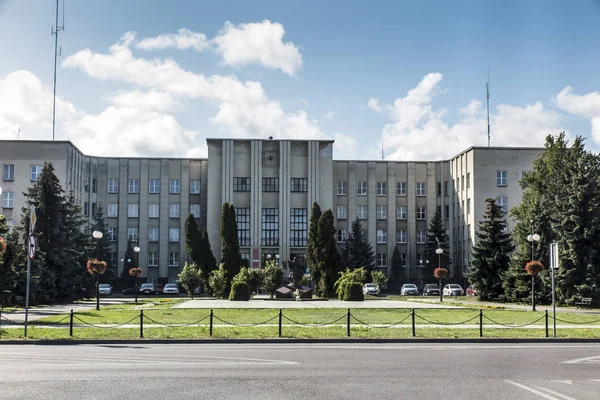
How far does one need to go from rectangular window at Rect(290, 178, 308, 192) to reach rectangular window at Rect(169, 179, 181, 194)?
15.4 metres

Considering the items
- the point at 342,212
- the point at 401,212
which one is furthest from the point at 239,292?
the point at 401,212

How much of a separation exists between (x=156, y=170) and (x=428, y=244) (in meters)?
35.4

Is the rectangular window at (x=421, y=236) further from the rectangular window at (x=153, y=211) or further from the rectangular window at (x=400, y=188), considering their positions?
the rectangular window at (x=153, y=211)

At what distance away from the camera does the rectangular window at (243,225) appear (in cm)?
8306

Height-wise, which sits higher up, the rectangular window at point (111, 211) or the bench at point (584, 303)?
the rectangular window at point (111, 211)

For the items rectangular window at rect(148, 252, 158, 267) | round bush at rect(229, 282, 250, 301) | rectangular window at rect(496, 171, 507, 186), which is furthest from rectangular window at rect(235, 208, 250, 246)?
round bush at rect(229, 282, 250, 301)

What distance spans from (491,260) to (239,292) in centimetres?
1987

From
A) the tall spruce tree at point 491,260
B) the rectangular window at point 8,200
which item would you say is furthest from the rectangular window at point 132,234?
the tall spruce tree at point 491,260

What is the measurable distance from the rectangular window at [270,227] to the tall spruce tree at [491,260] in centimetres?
3114

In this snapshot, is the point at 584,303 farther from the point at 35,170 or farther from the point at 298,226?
the point at 35,170

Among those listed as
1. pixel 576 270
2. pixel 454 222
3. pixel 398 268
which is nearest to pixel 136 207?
pixel 398 268

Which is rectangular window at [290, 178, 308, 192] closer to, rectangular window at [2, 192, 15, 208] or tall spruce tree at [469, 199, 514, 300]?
tall spruce tree at [469, 199, 514, 300]

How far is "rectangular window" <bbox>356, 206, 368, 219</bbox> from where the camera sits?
90.9 m

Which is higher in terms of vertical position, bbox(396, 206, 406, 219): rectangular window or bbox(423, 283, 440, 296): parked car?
bbox(396, 206, 406, 219): rectangular window
